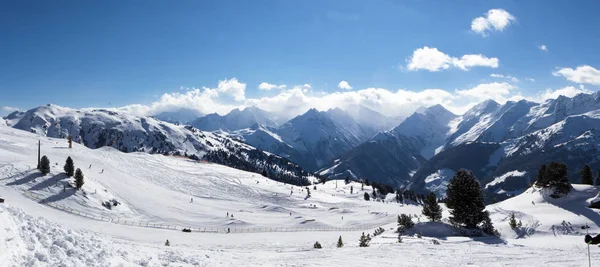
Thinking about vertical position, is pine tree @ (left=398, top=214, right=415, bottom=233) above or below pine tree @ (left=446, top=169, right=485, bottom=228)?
below

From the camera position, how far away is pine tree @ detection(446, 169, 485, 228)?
48.7m

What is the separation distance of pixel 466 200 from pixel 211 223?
43.9 m

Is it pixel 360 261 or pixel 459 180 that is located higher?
pixel 459 180

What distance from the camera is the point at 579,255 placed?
85.9 ft

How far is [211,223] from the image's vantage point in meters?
67.7

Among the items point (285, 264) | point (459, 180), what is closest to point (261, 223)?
point (459, 180)

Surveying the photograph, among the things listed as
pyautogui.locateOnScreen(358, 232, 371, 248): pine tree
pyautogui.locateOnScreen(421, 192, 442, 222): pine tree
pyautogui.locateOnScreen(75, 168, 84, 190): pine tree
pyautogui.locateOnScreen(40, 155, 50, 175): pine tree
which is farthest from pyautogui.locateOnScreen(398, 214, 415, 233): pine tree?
pyautogui.locateOnScreen(40, 155, 50, 175): pine tree

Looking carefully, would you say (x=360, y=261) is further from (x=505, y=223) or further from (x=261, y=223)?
(x=261, y=223)

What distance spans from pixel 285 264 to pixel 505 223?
151ft

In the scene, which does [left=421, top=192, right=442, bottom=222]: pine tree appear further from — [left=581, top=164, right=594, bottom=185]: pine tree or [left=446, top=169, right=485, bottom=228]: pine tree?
[left=581, top=164, right=594, bottom=185]: pine tree

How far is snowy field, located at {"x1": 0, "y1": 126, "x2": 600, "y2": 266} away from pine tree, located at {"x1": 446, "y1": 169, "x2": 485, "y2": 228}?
13.1 ft

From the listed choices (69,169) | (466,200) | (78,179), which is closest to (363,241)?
(466,200)

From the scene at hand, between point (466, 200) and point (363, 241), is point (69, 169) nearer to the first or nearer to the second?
point (363, 241)

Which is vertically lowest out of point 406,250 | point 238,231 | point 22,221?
point 238,231
